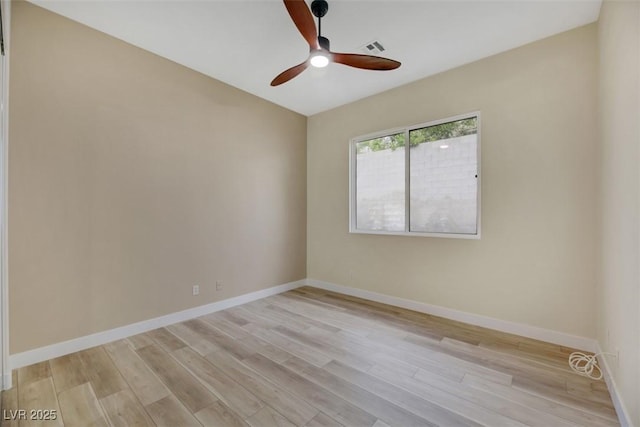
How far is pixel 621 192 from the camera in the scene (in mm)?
1644

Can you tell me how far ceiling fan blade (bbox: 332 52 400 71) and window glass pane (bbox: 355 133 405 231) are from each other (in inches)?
57.8

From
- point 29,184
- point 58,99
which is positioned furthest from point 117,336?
point 58,99

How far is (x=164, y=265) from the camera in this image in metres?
2.94

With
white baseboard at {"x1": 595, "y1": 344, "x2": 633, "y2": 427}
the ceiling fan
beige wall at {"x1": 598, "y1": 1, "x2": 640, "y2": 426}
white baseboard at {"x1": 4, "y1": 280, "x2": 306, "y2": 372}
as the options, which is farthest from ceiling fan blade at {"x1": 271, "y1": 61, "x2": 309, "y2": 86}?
white baseboard at {"x1": 595, "y1": 344, "x2": 633, "y2": 427}

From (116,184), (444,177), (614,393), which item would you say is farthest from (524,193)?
(116,184)

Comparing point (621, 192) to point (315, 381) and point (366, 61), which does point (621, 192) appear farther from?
point (315, 381)

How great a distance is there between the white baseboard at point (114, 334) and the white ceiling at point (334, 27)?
2861 millimetres

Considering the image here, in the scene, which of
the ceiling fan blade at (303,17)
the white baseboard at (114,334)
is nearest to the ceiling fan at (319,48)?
the ceiling fan blade at (303,17)

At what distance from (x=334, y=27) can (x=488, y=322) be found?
335 cm

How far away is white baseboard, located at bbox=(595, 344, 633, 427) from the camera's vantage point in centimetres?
149

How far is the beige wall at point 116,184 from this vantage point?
85.7 inches

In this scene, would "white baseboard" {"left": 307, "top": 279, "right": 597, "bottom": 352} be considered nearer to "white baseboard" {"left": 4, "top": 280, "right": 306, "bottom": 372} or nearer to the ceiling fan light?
"white baseboard" {"left": 4, "top": 280, "right": 306, "bottom": 372}

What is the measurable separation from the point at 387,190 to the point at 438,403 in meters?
2.58

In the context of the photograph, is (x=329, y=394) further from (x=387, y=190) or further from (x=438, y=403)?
(x=387, y=190)
